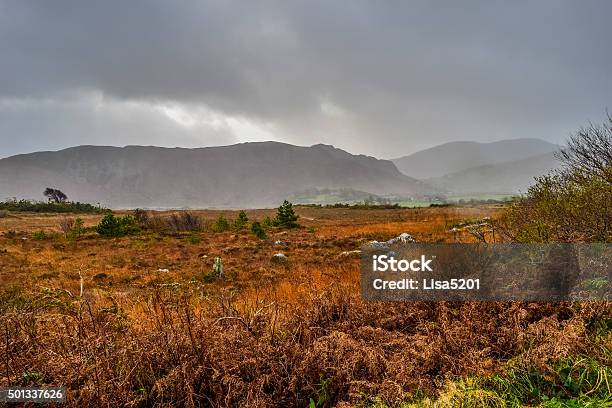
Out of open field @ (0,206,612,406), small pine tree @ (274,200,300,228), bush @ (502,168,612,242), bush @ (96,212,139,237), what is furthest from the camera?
small pine tree @ (274,200,300,228)

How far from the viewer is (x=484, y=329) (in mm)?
4977

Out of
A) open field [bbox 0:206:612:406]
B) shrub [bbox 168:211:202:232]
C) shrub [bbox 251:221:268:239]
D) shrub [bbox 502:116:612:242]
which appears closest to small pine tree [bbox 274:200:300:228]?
shrub [bbox 168:211:202:232]

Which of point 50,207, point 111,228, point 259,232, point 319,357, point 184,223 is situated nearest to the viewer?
point 319,357

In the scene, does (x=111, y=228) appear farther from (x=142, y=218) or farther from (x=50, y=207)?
(x=50, y=207)

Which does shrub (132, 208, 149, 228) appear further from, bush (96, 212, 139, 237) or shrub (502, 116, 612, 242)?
shrub (502, 116, 612, 242)

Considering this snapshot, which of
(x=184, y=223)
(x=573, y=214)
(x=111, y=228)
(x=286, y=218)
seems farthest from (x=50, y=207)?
(x=573, y=214)

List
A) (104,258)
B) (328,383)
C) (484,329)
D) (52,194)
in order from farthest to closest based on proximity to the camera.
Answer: (52,194)
(104,258)
(484,329)
(328,383)

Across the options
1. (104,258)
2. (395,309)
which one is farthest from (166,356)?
(104,258)

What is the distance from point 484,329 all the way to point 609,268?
3.01 metres

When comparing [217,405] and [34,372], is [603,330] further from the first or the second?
[34,372]

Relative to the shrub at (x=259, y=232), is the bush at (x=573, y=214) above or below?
above

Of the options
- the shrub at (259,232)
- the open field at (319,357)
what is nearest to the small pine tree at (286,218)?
the shrub at (259,232)

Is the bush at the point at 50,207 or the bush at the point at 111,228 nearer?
the bush at the point at 111,228

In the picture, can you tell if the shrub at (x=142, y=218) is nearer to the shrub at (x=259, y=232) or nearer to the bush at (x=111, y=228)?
the bush at (x=111, y=228)
